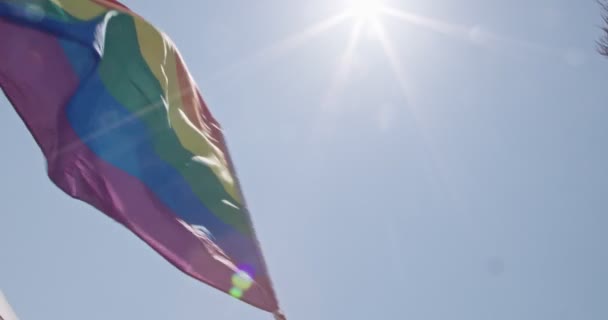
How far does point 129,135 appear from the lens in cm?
721

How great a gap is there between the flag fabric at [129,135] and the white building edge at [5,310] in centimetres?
389

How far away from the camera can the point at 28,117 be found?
255 inches

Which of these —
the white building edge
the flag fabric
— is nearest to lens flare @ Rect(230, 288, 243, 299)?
A: the flag fabric

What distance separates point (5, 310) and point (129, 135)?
167 inches

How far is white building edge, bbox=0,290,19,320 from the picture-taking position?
965 cm

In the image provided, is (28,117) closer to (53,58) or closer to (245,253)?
(53,58)

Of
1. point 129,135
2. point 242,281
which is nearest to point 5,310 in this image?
point 129,135

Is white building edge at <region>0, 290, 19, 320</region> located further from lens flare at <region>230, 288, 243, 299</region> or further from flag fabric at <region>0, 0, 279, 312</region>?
lens flare at <region>230, 288, 243, 299</region>

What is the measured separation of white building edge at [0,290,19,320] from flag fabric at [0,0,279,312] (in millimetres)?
3892

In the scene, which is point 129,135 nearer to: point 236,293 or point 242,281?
point 242,281

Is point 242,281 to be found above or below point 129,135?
below

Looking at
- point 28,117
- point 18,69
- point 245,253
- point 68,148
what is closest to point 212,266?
point 245,253

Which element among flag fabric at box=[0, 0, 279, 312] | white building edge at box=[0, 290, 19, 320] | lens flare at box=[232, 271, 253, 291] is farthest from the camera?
white building edge at box=[0, 290, 19, 320]

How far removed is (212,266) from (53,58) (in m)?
2.72
